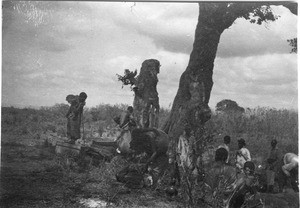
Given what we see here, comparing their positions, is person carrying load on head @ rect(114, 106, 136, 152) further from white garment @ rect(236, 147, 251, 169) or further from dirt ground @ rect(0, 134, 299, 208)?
white garment @ rect(236, 147, 251, 169)

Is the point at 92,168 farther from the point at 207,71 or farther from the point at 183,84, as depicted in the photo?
the point at 207,71

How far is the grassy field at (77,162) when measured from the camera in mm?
6727

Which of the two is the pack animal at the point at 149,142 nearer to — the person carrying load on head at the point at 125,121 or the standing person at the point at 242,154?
the person carrying load on head at the point at 125,121

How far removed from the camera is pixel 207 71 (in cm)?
919

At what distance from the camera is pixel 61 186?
7195 mm

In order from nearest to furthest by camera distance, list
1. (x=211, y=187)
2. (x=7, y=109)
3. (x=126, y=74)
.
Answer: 1. (x=211, y=187)
2. (x=7, y=109)
3. (x=126, y=74)

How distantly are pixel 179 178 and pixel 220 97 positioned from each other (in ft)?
8.26

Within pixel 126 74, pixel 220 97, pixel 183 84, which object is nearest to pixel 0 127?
pixel 126 74

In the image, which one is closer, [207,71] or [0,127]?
[0,127]

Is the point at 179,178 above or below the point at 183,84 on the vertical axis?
below

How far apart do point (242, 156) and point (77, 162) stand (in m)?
3.84

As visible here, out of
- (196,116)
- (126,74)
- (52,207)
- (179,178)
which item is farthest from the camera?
(196,116)

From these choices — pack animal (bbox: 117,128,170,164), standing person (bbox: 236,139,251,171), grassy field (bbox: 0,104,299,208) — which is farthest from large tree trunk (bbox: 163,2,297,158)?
standing person (bbox: 236,139,251,171)

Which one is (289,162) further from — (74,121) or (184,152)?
(74,121)
